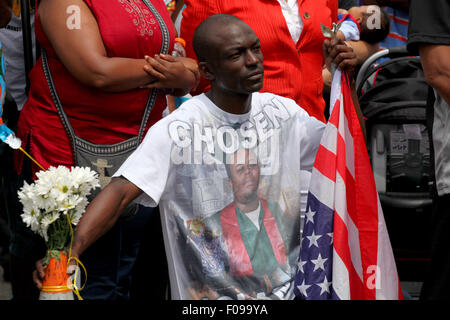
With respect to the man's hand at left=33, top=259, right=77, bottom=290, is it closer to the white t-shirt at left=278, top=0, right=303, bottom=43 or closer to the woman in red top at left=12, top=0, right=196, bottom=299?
the woman in red top at left=12, top=0, right=196, bottom=299

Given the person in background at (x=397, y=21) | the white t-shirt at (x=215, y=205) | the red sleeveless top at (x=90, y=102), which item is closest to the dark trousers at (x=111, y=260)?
the red sleeveless top at (x=90, y=102)

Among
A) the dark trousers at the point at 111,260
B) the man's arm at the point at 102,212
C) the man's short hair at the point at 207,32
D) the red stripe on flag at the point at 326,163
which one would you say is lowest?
the dark trousers at the point at 111,260

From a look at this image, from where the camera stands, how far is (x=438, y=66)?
299 cm

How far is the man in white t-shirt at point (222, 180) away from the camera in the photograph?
3.13 meters

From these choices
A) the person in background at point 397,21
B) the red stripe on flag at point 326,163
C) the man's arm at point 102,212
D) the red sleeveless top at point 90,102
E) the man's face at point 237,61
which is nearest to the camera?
the man's arm at point 102,212

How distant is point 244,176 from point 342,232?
1.61 feet

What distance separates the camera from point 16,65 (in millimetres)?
4133

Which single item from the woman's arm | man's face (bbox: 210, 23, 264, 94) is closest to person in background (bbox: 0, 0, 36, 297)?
the woman's arm

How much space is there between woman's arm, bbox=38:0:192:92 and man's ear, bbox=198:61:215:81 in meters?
0.31

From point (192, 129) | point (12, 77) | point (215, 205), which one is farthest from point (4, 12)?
point (215, 205)

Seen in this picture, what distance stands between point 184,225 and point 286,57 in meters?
1.34

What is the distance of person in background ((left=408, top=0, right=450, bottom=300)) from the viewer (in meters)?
2.97

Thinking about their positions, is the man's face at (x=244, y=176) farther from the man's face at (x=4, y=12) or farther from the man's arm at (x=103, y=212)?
the man's face at (x=4, y=12)
